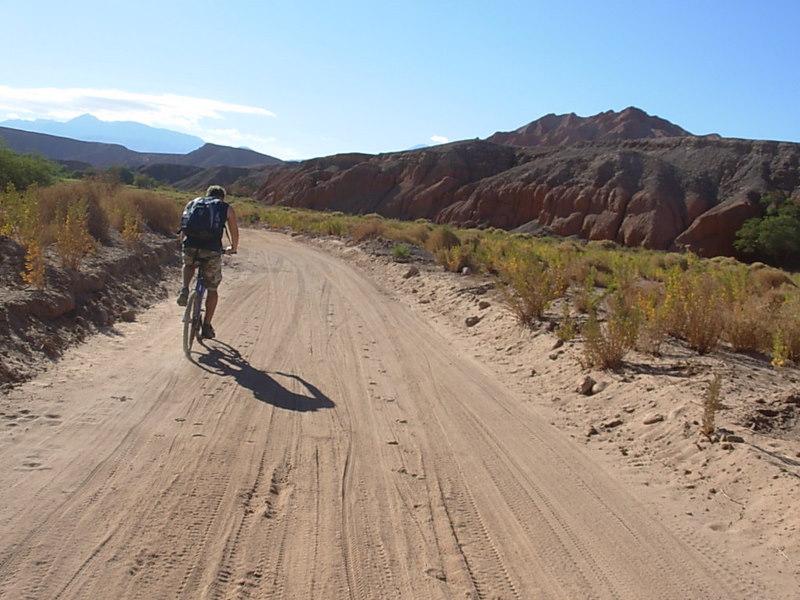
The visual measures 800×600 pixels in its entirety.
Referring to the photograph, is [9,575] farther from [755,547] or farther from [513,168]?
[513,168]

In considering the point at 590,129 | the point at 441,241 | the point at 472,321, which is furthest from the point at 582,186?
the point at 590,129

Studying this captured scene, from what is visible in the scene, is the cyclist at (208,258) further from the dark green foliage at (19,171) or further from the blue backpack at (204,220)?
the dark green foliage at (19,171)

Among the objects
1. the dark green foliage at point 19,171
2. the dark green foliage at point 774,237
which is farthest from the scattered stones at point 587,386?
the dark green foliage at point 774,237

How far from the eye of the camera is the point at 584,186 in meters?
64.9

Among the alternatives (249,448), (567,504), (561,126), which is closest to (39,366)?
(249,448)

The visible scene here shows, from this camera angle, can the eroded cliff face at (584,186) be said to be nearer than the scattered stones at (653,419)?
No

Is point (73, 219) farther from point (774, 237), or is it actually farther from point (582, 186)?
point (582, 186)

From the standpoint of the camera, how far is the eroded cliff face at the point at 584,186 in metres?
57.4

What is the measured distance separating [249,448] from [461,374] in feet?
12.6

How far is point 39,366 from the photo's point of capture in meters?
7.07

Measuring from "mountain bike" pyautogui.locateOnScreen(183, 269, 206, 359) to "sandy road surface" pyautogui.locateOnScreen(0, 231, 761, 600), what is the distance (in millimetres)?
182

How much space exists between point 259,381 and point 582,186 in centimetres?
6176

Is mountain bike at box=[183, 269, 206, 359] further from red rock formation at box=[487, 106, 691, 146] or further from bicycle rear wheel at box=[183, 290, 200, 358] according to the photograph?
red rock formation at box=[487, 106, 691, 146]

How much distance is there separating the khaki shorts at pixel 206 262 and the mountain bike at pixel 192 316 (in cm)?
8
